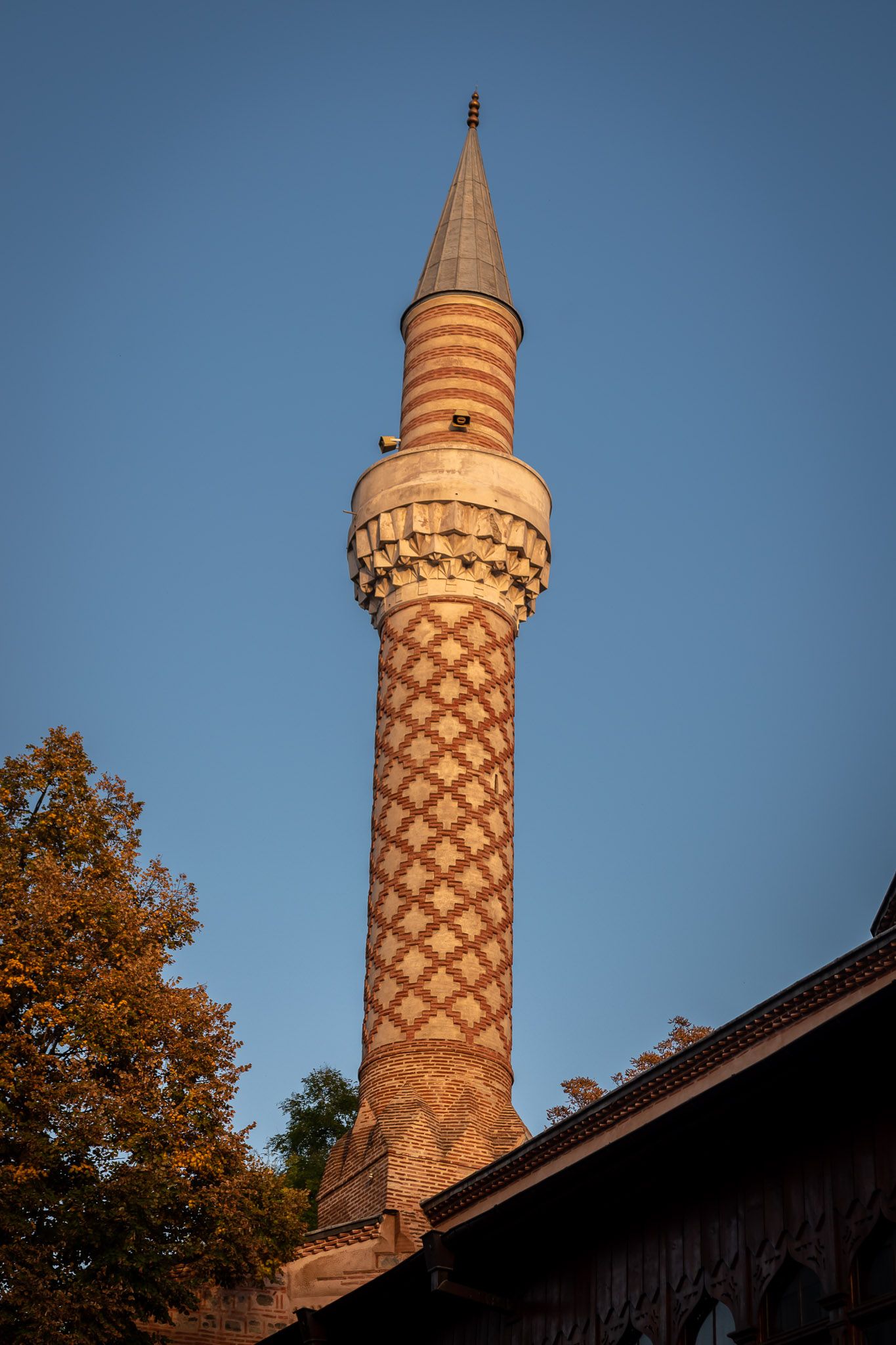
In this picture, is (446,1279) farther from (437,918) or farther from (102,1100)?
(437,918)

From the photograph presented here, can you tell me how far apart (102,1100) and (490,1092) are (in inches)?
258

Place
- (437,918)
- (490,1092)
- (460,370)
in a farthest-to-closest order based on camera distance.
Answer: (460,370) → (437,918) → (490,1092)

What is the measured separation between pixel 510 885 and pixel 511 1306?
9.86 meters

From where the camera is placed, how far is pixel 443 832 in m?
22.8

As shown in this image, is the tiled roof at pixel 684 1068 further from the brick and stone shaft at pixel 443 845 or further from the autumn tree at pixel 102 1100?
the brick and stone shaft at pixel 443 845

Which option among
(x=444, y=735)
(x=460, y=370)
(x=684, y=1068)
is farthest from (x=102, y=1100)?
(x=460, y=370)

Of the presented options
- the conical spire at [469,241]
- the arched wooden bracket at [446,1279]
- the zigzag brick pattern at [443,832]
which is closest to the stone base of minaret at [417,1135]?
the zigzag brick pattern at [443,832]

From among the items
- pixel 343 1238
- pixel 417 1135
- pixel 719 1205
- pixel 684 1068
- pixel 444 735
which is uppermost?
Answer: pixel 444 735

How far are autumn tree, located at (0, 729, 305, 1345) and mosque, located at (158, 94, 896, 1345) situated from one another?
50.1 inches

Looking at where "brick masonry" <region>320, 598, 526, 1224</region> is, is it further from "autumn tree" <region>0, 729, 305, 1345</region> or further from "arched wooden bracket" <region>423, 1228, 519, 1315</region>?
"arched wooden bracket" <region>423, 1228, 519, 1315</region>

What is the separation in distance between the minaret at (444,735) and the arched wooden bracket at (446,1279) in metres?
6.14

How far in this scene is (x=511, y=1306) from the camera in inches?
537

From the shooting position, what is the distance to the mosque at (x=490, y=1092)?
10.6m

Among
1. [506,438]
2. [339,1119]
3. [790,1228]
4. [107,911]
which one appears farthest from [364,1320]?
[339,1119]
